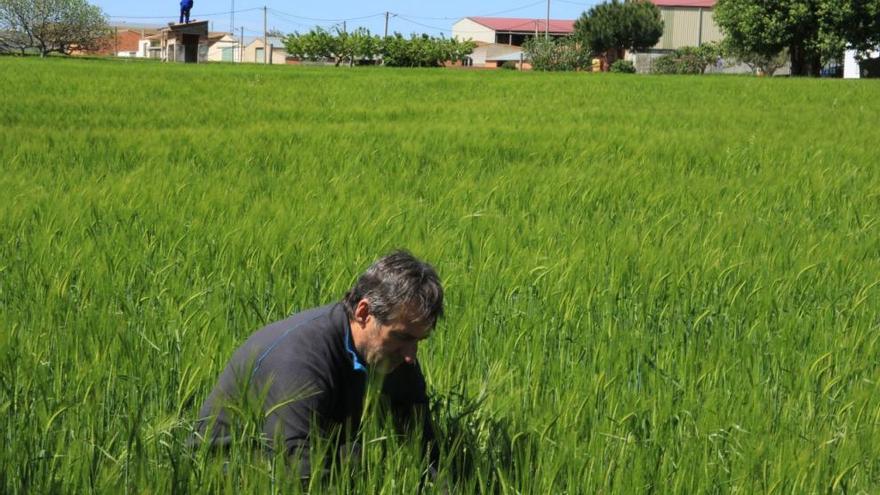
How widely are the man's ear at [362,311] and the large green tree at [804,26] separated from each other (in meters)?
38.2

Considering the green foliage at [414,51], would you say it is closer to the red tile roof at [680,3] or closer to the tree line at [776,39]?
the tree line at [776,39]

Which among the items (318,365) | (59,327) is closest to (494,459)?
(318,365)

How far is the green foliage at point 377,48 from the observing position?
4181 cm

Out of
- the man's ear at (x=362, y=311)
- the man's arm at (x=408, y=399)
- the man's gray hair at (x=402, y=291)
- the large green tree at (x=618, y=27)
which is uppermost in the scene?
the large green tree at (x=618, y=27)

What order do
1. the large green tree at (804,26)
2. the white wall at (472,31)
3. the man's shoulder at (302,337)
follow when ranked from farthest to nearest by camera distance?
1. the white wall at (472,31)
2. the large green tree at (804,26)
3. the man's shoulder at (302,337)

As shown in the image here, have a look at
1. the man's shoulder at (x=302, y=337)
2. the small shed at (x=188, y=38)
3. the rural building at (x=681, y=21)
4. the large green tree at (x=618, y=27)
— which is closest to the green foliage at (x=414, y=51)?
the small shed at (x=188, y=38)

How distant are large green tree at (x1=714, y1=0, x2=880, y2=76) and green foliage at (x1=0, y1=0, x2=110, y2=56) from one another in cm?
3089

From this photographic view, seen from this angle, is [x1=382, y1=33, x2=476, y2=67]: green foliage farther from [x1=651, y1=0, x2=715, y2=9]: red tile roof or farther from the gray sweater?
the gray sweater

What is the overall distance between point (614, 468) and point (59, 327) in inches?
61.3

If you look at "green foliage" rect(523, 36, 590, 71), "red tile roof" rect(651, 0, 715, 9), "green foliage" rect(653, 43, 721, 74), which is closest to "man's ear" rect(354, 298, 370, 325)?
"green foliage" rect(523, 36, 590, 71)

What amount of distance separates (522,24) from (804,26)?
44.7 meters

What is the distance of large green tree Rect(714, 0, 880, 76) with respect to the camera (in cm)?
3800

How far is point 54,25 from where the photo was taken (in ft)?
185

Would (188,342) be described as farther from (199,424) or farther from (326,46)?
(326,46)
